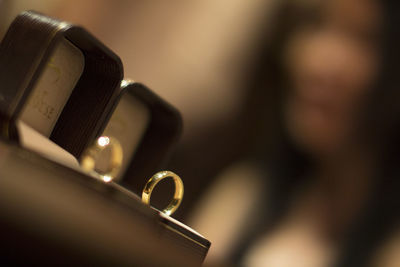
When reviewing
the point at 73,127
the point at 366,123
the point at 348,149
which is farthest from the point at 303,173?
the point at 73,127

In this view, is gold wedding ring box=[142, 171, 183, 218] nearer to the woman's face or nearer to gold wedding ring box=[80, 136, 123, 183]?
gold wedding ring box=[80, 136, 123, 183]

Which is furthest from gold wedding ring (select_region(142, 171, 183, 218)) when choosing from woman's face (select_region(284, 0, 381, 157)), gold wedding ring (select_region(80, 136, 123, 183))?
woman's face (select_region(284, 0, 381, 157))

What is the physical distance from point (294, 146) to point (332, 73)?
0.35 m

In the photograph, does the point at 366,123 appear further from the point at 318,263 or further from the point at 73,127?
the point at 73,127

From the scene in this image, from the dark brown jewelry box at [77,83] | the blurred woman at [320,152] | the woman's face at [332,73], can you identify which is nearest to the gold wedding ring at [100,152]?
the dark brown jewelry box at [77,83]

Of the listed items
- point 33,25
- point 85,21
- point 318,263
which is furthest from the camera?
point 85,21

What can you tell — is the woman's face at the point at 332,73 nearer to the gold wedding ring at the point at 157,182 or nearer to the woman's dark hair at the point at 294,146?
the woman's dark hair at the point at 294,146

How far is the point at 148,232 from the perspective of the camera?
29 centimetres

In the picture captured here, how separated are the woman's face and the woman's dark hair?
59mm

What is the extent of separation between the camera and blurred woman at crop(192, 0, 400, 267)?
1916 mm

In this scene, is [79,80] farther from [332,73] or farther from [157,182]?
[332,73]

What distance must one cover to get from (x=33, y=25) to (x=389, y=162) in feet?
6.60

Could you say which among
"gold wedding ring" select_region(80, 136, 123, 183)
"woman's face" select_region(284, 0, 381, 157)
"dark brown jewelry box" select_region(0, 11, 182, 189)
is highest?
"woman's face" select_region(284, 0, 381, 157)

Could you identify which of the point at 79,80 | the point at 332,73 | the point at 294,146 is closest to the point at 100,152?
the point at 79,80
